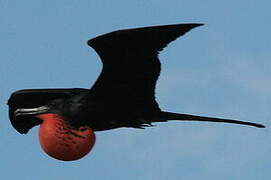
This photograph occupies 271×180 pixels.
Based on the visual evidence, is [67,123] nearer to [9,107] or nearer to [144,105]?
[144,105]

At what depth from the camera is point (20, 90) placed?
1150cm

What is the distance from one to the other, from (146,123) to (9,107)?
2214mm

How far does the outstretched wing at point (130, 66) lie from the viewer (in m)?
9.78

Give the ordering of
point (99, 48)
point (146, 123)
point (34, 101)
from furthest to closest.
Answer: point (34, 101)
point (146, 123)
point (99, 48)

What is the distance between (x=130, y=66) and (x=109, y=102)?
0.50 meters

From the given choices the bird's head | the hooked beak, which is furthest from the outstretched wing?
the hooked beak

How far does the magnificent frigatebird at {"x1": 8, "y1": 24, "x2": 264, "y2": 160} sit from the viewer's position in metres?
10.0

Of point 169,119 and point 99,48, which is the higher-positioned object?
point 99,48

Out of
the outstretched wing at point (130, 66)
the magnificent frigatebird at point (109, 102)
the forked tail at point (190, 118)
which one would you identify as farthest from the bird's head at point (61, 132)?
the forked tail at point (190, 118)

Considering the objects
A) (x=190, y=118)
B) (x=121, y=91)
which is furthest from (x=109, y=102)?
(x=190, y=118)

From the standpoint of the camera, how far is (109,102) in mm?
10281

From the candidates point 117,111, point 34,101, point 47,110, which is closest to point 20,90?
point 34,101

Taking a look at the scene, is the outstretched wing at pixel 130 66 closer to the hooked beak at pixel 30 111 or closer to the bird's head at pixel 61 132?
the bird's head at pixel 61 132

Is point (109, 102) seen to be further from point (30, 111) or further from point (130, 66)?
point (30, 111)
